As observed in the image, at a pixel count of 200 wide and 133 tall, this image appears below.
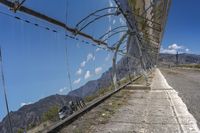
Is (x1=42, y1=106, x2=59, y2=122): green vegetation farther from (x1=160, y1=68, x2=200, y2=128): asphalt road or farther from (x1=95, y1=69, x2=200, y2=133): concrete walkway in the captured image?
(x1=160, y1=68, x2=200, y2=128): asphalt road

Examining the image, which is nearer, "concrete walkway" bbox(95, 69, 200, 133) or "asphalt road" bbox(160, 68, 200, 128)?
"concrete walkway" bbox(95, 69, 200, 133)

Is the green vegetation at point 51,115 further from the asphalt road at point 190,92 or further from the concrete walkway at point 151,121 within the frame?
the asphalt road at point 190,92

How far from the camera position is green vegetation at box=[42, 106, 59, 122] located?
16.7 feet

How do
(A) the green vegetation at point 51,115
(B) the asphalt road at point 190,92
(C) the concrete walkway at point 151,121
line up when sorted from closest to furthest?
(C) the concrete walkway at point 151,121, (A) the green vegetation at point 51,115, (B) the asphalt road at point 190,92

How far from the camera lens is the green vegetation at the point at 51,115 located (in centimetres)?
510

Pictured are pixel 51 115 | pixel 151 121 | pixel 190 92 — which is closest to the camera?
pixel 151 121

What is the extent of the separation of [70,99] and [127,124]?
1.84m

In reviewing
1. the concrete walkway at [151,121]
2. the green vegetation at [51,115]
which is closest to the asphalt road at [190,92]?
the concrete walkway at [151,121]

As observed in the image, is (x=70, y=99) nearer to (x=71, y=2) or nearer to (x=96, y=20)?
(x=71, y=2)

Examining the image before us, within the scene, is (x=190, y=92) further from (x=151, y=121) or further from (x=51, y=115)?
(x=51, y=115)

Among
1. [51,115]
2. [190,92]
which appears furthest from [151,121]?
[190,92]

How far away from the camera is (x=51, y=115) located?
529 cm

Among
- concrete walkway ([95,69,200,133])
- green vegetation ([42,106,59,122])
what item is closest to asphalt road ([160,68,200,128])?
concrete walkway ([95,69,200,133])

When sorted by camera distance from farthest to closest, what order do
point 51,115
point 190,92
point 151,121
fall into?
1. point 190,92
2. point 51,115
3. point 151,121
